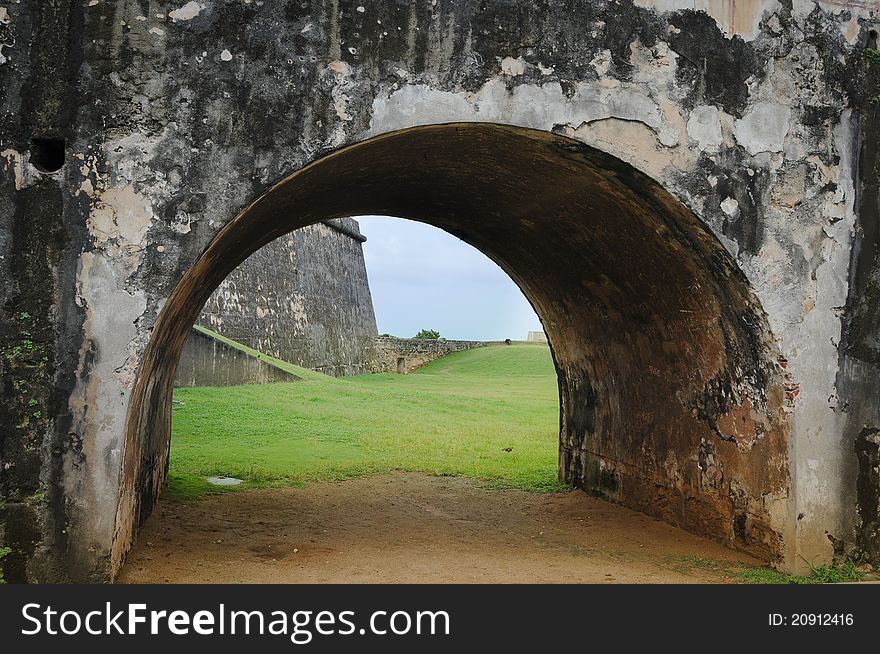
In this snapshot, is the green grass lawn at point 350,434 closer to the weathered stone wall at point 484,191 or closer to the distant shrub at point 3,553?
the weathered stone wall at point 484,191

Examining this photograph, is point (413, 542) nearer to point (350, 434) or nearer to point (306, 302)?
point (350, 434)

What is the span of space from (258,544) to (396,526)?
4.10 ft

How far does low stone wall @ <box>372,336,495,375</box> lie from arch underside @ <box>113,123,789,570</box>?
21.1 metres

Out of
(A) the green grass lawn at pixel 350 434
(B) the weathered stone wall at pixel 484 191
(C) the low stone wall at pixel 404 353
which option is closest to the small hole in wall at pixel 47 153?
(B) the weathered stone wall at pixel 484 191

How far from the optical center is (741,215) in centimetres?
492

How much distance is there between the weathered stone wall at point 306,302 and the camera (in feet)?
62.0

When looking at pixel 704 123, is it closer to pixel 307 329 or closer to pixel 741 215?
pixel 741 215

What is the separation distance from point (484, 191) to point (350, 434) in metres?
7.16

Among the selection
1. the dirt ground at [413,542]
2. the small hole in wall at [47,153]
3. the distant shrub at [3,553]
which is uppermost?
the small hole in wall at [47,153]

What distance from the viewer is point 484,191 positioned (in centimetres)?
595

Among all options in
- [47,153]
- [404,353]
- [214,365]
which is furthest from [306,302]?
[47,153]

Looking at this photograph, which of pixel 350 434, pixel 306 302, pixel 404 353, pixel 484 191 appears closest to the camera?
pixel 484 191

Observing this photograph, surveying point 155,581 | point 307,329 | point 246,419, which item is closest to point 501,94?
Answer: point 155,581

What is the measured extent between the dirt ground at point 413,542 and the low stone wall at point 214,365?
767 cm
